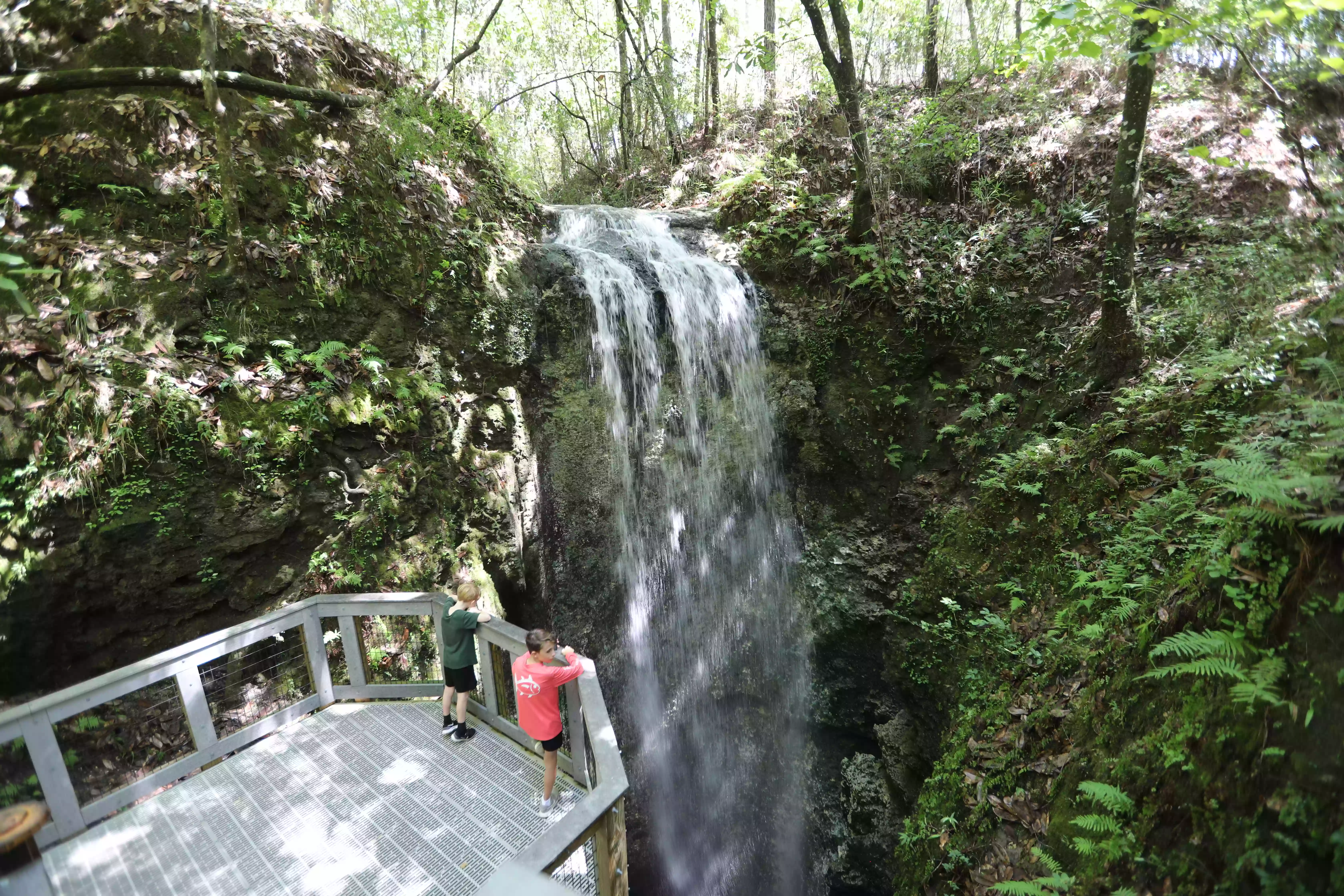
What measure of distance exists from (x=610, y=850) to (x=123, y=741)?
15.4ft

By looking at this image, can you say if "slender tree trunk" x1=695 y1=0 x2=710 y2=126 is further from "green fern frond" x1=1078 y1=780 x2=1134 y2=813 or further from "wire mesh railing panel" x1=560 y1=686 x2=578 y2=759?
"green fern frond" x1=1078 y1=780 x2=1134 y2=813

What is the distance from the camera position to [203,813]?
4.00 m

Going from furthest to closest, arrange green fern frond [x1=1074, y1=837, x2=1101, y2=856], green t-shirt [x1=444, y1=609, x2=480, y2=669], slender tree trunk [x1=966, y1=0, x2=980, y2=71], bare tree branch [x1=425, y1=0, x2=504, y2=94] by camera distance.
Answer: slender tree trunk [x1=966, y1=0, x2=980, y2=71] → bare tree branch [x1=425, y1=0, x2=504, y2=94] → green t-shirt [x1=444, y1=609, x2=480, y2=669] → green fern frond [x1=1074, y1=837, x2=1101, y2=856]

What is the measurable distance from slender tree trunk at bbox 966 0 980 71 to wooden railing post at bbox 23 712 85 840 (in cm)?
1371

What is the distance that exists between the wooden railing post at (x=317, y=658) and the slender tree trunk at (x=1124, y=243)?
28.7 feet

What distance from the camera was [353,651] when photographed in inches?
203

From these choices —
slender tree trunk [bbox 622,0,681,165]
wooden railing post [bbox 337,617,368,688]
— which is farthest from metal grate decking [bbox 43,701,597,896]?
slender tree trunk [bbox 622,0,681,165]

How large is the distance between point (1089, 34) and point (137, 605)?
9.80 meters

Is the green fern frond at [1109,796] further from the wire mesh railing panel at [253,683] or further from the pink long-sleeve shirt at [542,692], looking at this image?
the wire mesh railing panel at [253,683]

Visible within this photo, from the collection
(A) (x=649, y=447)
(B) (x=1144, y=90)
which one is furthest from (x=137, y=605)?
(B) (x=1144, y=90)

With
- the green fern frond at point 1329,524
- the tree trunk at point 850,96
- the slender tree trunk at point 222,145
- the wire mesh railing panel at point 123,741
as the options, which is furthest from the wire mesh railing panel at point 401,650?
the tree trunk at point 850,96

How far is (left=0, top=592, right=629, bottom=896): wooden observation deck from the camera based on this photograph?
3.48m

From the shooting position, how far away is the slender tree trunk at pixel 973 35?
36.5 ft

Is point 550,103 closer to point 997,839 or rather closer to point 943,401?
point 943,401
